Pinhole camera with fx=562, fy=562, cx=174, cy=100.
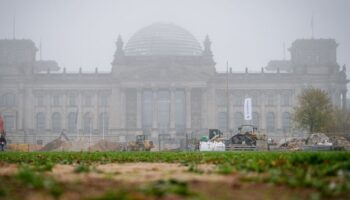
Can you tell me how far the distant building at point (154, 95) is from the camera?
340 ft

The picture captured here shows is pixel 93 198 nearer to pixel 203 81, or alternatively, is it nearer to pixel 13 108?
pixel 203 81

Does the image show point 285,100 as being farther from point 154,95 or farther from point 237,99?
point 154,95

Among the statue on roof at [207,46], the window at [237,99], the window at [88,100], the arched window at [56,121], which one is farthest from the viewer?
the statue on roof at [207,46]

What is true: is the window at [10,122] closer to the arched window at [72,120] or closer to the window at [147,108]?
the arched window at [72,120]

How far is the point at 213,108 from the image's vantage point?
105 m

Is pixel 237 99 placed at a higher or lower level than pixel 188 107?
higher

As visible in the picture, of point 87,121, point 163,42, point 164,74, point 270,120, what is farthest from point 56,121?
point 270,120

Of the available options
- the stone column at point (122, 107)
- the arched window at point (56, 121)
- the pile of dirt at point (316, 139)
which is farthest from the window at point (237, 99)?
the pile of dirt at point (316, 139)

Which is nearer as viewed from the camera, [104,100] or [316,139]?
[316,139]

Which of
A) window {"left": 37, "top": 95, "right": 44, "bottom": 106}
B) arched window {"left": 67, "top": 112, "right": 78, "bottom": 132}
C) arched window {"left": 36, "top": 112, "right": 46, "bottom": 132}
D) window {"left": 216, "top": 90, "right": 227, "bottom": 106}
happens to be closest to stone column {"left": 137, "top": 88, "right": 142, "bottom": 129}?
arched window {"left": 67, "top": 112, "right": 78, "bottom": 132}

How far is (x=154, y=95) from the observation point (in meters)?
104

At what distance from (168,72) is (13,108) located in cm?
3039

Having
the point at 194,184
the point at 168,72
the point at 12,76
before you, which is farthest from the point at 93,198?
the point at 12,76

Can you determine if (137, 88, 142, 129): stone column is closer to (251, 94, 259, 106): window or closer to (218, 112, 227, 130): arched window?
(218, 112, 227, 130): arched window
